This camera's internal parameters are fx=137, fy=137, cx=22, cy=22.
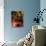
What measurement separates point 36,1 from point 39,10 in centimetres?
38

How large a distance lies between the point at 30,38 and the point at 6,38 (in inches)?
90.5

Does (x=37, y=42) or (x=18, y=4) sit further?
(x=18, y=4)

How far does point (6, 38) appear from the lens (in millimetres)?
5367

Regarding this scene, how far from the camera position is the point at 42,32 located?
8.77 feet

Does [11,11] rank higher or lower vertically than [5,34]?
higher

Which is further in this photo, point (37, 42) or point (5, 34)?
point (5, 34)

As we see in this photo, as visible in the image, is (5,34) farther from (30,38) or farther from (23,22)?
(30,38)

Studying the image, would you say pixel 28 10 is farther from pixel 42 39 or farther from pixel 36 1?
pixel 42 39

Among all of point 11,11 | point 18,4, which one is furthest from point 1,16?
point 18,4

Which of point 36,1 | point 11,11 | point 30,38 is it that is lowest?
point 30,38

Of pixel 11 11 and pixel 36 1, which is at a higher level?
pixel 36 1

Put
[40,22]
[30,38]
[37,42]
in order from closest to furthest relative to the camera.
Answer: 1. [37,42]
2. [30,38]
3. [40,22]

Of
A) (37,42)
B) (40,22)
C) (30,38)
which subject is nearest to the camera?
(37,42)

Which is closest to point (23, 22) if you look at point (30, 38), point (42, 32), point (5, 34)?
point (5, 34)
